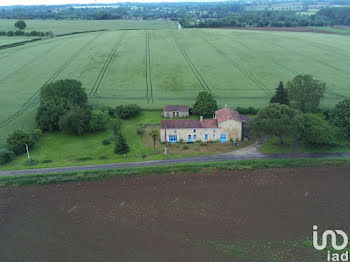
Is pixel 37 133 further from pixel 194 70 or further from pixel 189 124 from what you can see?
pixel 194 70

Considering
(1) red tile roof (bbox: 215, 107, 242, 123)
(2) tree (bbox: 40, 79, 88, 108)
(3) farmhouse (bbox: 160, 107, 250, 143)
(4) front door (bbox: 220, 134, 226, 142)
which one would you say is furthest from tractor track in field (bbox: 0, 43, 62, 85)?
(4) front door (bbox: 220, 134, 226, 142)

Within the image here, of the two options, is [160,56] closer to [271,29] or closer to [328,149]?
[328,149]

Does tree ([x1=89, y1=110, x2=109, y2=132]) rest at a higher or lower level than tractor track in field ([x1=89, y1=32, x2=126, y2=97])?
lower

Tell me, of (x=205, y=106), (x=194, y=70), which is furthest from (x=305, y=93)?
(x=194, y=70)

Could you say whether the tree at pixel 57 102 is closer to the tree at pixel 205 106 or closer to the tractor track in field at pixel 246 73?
the tree at pixel 205 106

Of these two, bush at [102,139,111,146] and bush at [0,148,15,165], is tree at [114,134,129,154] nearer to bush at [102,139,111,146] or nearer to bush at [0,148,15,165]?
bush at [102,139,111,146]

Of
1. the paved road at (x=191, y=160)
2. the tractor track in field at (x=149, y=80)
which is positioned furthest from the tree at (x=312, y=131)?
the tractor track in field at (x=149, y=80)

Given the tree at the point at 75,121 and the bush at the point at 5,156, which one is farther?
the tree at the point at 75,121
